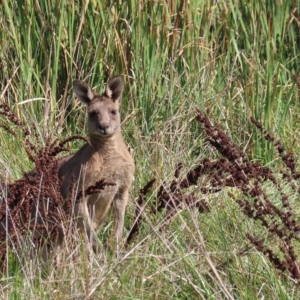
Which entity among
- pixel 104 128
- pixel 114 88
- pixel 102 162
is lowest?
pixel 102 162

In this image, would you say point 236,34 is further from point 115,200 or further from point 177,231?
point 177,231

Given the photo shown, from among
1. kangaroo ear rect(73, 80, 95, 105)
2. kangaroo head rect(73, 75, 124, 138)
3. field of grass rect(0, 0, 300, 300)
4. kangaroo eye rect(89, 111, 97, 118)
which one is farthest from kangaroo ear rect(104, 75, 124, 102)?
field of grass rect(0, 0, 300, 300)

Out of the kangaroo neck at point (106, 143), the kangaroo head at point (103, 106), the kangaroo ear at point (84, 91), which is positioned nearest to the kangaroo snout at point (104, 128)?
the kangaroo head at point (103, 106)

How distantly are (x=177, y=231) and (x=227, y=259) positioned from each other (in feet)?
2.21

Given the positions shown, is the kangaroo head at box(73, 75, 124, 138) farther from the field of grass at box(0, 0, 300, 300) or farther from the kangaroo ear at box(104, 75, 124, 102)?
the field of grass at box(0, 0, 300, 300)

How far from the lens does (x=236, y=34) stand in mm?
6898

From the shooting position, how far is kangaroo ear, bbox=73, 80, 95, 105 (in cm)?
574

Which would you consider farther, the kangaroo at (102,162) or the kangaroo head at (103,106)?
the kangaroo head at (103,106)

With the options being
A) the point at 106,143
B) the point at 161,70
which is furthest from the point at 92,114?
the point at 161,70

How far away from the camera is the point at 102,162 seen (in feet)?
18.5

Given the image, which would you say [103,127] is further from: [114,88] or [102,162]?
[114,88]

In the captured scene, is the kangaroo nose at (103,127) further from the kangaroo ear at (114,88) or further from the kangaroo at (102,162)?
the kangaroo ear at (114,88)

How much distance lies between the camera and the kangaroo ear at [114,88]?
5775 mm

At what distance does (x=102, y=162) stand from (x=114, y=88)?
1.69 feet
